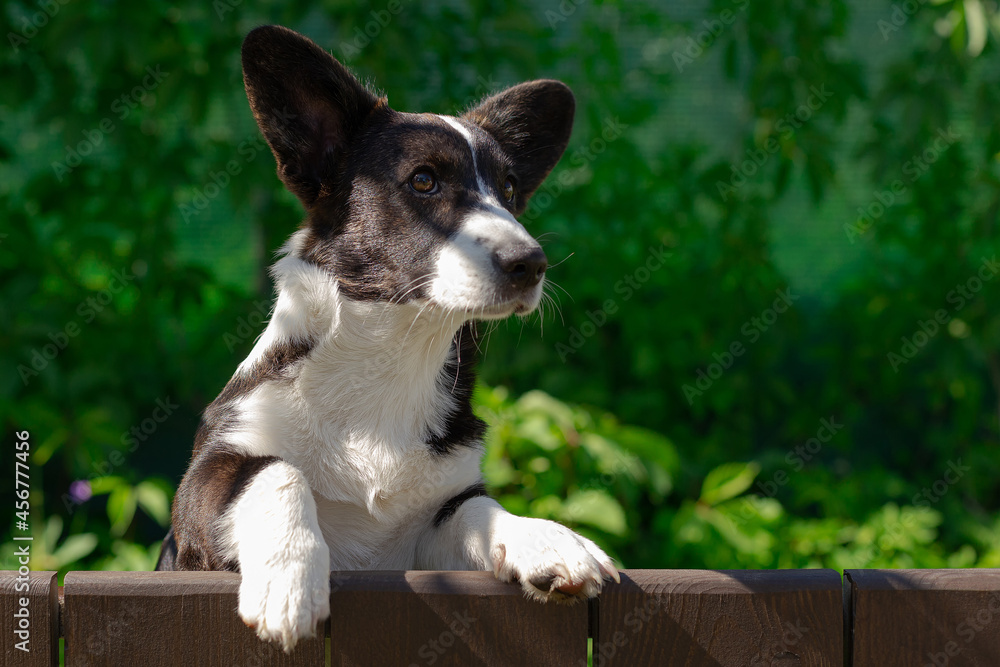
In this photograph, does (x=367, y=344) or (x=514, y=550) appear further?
(x=367, y=344)

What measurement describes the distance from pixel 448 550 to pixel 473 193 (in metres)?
0.90

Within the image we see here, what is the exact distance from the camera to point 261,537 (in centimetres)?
164

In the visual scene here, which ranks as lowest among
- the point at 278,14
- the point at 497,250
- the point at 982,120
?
the point at 278,14

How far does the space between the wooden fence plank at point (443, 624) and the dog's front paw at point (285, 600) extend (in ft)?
0.17

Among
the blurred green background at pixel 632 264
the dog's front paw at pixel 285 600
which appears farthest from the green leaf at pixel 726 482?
the dog's front paw at pixel 285 600

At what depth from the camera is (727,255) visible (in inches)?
178

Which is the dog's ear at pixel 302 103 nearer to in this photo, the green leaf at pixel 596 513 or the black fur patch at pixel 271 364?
the black fur patch at pixel 271 364

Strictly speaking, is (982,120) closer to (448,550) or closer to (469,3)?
(469,3)

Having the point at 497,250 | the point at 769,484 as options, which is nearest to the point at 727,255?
the point at 769,484

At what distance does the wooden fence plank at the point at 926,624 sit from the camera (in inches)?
63.1

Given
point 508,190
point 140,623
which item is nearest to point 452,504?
point 140,623

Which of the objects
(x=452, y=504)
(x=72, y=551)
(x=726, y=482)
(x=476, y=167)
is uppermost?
(x=476, y=167)

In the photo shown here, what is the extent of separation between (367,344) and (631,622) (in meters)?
0.96

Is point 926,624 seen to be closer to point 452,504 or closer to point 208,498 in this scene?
point 452,504
